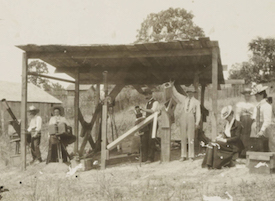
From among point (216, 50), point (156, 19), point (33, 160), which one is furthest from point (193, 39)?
point (156, 19)

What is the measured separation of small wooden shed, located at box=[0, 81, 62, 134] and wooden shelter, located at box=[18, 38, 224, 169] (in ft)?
30.0

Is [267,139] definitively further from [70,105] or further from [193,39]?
[70,105]

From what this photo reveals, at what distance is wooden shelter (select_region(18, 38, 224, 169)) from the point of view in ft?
29.1

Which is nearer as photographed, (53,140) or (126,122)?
(53,140)

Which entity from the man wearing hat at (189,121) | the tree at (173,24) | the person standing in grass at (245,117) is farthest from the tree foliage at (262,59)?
the man wearing hat at (189,121)

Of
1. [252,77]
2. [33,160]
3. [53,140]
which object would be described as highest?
[252,77]

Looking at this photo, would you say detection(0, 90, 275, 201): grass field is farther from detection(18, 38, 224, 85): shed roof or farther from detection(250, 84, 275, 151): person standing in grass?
detection(18, 38, 224, 85): shed roof

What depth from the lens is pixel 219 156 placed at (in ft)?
27.7

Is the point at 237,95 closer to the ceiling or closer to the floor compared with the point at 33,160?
closer to the ceiling

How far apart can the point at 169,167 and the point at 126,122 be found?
444 inches

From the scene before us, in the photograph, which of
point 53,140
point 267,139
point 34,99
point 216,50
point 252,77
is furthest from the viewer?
point 252,77

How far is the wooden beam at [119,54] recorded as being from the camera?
8.96 meters

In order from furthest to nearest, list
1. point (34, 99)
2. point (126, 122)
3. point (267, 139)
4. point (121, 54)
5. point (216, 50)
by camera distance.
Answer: point (34, 99) < point (126, 122) < point (121, 54) < point (216, 50) < point (267, 139)

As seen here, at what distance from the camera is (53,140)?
1006cm
